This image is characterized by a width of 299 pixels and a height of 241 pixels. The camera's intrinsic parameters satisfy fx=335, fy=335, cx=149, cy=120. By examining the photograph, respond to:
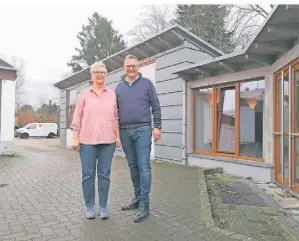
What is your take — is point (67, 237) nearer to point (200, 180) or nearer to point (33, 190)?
point (33, 190)

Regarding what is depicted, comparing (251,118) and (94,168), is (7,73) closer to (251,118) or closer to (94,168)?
(251,118)

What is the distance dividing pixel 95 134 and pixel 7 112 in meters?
9.77

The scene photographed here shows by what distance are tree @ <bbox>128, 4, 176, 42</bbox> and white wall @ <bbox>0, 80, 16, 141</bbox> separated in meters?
22.0

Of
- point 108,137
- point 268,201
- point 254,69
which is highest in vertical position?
point 254,69

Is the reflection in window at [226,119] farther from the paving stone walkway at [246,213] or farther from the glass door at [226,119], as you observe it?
the paving stone walkway at [246,213]

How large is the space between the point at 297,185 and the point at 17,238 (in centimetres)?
457

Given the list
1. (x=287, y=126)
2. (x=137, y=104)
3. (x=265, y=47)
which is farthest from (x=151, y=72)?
(x=137, y=104)

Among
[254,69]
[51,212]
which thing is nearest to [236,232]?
[51,212]

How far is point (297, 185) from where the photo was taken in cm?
577

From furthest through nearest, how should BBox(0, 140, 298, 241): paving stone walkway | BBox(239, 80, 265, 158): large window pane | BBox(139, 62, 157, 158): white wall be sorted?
1. BBox(139, 62, 157, 158): white wall
2. BBox(239, 80, 265, 158): large window pane
3. BBox(0, 140, 298, 241): paving stone walkway

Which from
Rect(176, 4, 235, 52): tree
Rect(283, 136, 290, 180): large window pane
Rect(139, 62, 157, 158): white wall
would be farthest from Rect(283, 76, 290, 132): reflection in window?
Rect(176, 4, 235, 52): tree

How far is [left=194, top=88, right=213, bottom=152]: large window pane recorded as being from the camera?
9107 mm

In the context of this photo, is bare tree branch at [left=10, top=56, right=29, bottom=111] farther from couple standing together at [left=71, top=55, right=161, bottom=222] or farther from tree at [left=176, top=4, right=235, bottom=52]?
couple standing together at [left=71, top=55, right=161, bottom=222]

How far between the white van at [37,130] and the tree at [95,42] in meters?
12.1
